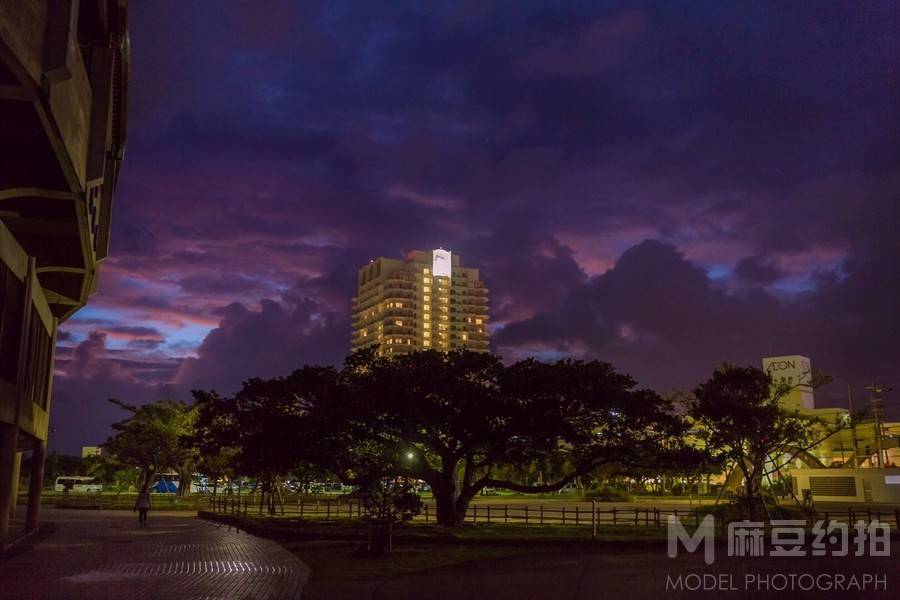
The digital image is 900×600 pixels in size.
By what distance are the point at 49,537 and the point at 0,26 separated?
18.1 m

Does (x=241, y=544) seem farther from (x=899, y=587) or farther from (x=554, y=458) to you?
(x=899, y=587)

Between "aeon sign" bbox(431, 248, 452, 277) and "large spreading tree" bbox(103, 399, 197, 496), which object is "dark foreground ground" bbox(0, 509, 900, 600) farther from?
"aeon sign" bbox(431, 248, 452, 277)

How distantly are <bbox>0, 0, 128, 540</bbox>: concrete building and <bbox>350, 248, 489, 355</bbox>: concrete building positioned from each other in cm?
15009

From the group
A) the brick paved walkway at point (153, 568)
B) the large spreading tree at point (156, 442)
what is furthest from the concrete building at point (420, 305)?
the brick paved walkway at point (153, 568)

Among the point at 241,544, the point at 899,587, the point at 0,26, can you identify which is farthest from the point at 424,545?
the point at 0,26

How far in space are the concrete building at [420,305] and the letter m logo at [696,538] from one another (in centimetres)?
15051

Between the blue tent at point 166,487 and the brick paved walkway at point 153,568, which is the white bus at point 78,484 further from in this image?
the brick paved walkway at point 153,568

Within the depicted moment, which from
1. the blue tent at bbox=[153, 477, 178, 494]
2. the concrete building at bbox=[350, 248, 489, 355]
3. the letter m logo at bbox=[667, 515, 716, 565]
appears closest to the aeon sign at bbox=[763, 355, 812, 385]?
the letter m logo at bbox=[667, 515, 716, 565]

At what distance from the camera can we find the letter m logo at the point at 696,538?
19903 mm

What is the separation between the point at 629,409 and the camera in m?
26.3

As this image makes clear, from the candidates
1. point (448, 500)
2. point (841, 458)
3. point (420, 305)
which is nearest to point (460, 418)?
point (448, 500)

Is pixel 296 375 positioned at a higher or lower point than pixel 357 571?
higher

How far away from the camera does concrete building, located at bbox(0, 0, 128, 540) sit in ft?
46.7

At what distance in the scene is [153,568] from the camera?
1603cm
